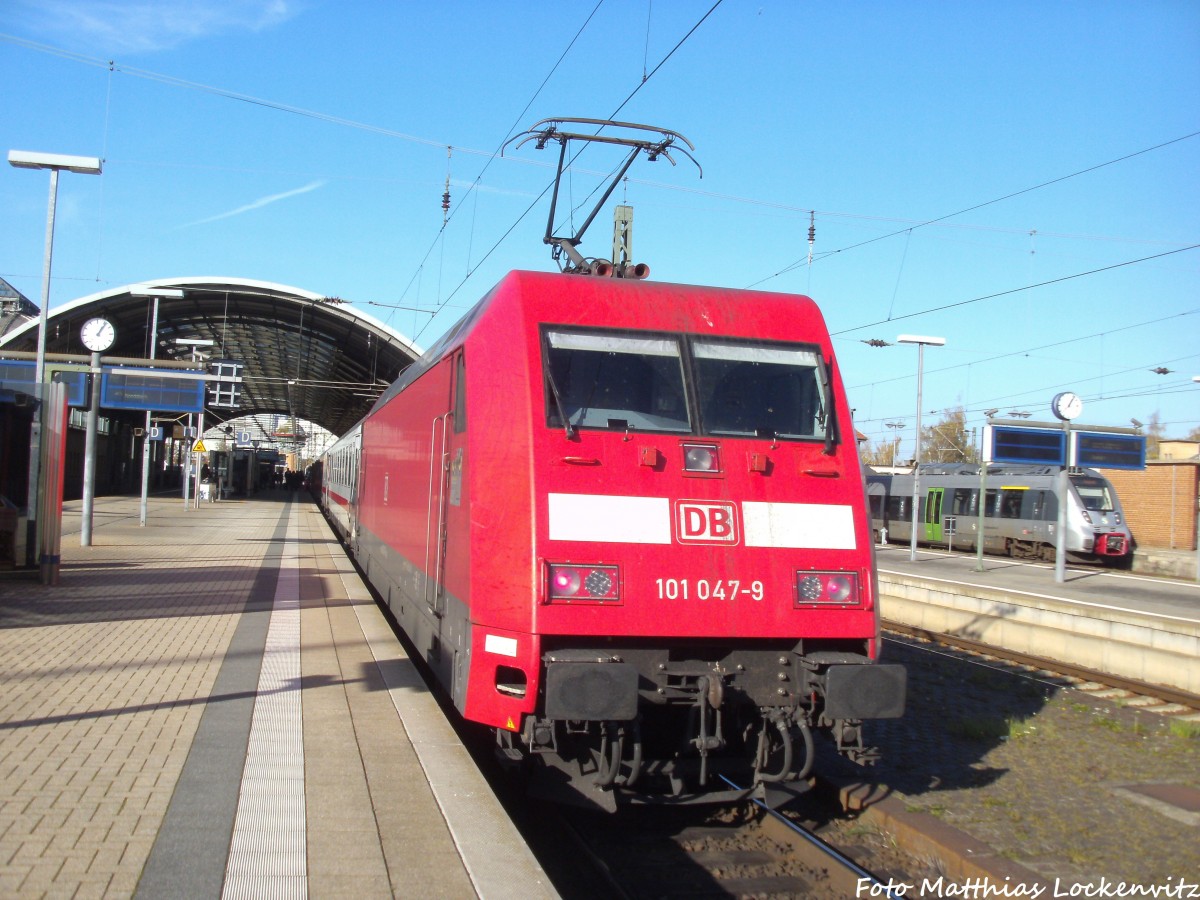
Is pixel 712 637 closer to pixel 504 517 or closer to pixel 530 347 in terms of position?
pixel 504 517

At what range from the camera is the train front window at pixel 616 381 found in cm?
605

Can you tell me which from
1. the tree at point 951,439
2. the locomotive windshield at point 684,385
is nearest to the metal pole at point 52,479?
the locomotive windshield at point 684,385

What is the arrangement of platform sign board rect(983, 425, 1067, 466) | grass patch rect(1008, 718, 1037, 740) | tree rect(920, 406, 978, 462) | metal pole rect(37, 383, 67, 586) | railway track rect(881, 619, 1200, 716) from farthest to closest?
tree rect(920, 406, 978, 462), platform sign board rect(983, 425, 1067, 466), metal pole rect(37, 383, 67, 586), railway track rect(881, 619, 1200, 716), grass patch rect(1008, 718, 1037, 740)

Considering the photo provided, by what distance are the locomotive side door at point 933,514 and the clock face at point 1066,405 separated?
1623 centimetres

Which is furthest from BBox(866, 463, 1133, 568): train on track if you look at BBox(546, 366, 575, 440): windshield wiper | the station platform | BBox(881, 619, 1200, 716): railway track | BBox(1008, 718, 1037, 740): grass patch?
BBox(546, 366, 575, 440): windshield wiper

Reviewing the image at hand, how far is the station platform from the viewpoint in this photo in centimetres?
444

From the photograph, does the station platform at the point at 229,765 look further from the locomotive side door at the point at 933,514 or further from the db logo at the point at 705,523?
the locomotive side door at the point at 933,514

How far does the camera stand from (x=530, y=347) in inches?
239

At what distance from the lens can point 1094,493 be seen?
29859mm

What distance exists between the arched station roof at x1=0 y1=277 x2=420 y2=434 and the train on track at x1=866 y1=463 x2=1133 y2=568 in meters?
18.1

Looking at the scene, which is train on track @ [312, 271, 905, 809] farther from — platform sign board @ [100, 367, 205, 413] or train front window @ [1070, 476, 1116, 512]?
train front window @ [1070, 476, 1116, 512]

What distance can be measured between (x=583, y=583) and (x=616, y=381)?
1342 mm

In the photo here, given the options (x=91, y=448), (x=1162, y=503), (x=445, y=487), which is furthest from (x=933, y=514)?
(x=445, y=487)

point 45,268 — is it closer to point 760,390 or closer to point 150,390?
point 150,390
